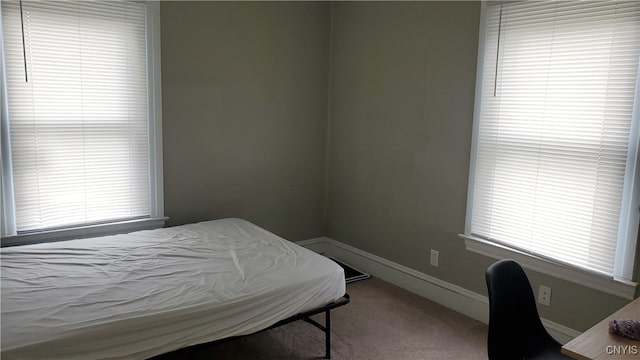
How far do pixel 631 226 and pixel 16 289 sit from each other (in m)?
2.97

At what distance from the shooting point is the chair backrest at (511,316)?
6.35 ft

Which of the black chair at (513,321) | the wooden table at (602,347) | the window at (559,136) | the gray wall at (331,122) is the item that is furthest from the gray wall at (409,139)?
the wooden table at (602,347)

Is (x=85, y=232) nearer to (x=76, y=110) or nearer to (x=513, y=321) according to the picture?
(x=76, y=110)

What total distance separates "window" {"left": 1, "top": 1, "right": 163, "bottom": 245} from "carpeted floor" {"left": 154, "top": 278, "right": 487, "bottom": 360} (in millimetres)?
1220

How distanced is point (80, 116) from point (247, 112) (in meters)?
1.20

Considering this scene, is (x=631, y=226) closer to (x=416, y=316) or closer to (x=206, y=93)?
(x=416, y=316)

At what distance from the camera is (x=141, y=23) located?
10.6ft

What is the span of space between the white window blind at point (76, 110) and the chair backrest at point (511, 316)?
2.43 m

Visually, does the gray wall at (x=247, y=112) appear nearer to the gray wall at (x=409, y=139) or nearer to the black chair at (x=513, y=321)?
the gray wall at (x=409, y=139)

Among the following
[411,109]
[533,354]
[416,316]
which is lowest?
[416,316]

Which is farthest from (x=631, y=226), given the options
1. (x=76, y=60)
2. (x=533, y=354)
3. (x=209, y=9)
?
(x=76, y=60)

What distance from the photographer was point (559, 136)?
2.73 metres

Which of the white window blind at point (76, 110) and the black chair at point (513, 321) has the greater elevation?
the white window blind at point (76, 110)

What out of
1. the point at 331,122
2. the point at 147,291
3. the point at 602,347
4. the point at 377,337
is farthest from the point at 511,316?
the point at 331,122
